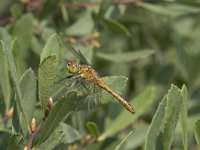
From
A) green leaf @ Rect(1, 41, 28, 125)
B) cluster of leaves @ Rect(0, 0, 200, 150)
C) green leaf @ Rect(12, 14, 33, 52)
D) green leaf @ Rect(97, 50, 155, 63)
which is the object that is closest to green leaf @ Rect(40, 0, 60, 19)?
cluster of leaves @ Rect(0, 0, 200, 150)

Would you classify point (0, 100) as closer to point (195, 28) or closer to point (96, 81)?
point (96, 81)

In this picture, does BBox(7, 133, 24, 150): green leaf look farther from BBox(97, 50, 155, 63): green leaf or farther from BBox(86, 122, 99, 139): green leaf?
BBox(97, 50, 155, 63): green leaf

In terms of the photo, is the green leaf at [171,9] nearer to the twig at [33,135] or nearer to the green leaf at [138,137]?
the green leaf at [138,137]

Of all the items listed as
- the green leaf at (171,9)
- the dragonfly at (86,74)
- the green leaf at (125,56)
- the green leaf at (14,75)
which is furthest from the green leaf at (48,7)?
the green leaf at (14,75)

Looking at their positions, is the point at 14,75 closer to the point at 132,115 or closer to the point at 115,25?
the point at 132,115

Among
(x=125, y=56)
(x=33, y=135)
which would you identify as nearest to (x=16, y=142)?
(x=33, y=135)

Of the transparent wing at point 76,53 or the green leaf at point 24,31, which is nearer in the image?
the transparent wing at point 76,53

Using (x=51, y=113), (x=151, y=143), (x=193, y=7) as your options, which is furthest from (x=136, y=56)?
(x=51, y=113)
